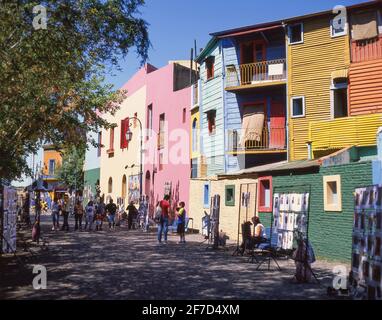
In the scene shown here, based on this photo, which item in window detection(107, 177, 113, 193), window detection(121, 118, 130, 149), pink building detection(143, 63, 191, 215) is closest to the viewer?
pink building detection(143, 63, 191, 215)

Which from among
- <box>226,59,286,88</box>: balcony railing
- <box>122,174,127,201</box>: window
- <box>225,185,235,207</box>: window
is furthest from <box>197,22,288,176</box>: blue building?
<box>122,174,127,201</box>: window

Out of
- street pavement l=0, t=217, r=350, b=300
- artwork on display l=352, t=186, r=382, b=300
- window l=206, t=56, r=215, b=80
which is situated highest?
window l=206, t=56, r=215, b=80

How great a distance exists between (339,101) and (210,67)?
851 centimetres

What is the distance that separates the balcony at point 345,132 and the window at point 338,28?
12.9ft

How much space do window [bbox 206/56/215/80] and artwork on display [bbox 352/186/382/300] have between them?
18.8 meters

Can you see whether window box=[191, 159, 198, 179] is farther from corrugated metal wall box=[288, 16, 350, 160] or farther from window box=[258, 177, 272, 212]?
window box=[258, 177, 272, 212]

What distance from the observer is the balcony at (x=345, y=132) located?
17953 mm

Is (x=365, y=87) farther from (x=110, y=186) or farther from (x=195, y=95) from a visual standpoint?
(x=110, y=186)

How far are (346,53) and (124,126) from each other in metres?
21.7

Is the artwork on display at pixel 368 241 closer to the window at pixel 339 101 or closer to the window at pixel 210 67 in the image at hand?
the window at pixel 339 101

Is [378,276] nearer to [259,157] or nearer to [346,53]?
[346,53]

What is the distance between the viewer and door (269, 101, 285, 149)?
2280 centimetres

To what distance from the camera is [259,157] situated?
77.8 feet

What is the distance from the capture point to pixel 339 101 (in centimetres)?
2042
